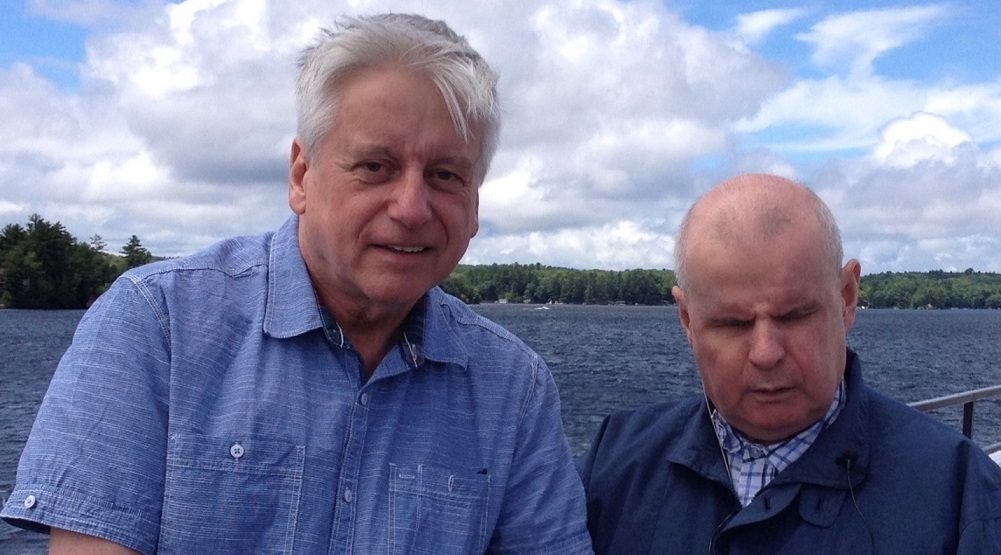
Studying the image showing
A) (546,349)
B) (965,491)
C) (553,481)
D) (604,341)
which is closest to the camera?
(965,491)

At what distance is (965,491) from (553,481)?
107 cm

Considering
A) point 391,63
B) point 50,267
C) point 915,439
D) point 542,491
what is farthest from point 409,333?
point 50,267

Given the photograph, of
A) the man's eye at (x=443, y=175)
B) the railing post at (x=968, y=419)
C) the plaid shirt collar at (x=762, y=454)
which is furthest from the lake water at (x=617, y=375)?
the man's eye at (x=443, y=175)

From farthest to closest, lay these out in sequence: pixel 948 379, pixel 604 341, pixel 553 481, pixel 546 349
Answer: pixel 604 341 < pixel 546 349 < pixel 948 379 < pixel 553 481

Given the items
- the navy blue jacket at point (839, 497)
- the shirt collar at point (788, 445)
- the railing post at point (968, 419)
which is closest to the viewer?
the navy blue jacket at point (839, 497)

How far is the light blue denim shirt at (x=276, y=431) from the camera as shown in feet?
6.71

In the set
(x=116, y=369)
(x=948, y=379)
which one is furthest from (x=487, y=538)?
(x=948, y=379)

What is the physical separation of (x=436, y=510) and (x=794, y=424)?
105 centimetres

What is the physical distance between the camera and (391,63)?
223cm

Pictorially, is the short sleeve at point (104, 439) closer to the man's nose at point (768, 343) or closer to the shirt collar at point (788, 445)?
the man's nose at point (768, 343)

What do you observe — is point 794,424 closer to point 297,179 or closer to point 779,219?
point 779,219

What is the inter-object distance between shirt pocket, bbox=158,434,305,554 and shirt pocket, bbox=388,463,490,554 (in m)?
0.26

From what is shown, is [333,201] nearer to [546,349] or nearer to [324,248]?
[324,248]

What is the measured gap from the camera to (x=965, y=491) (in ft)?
8.27
